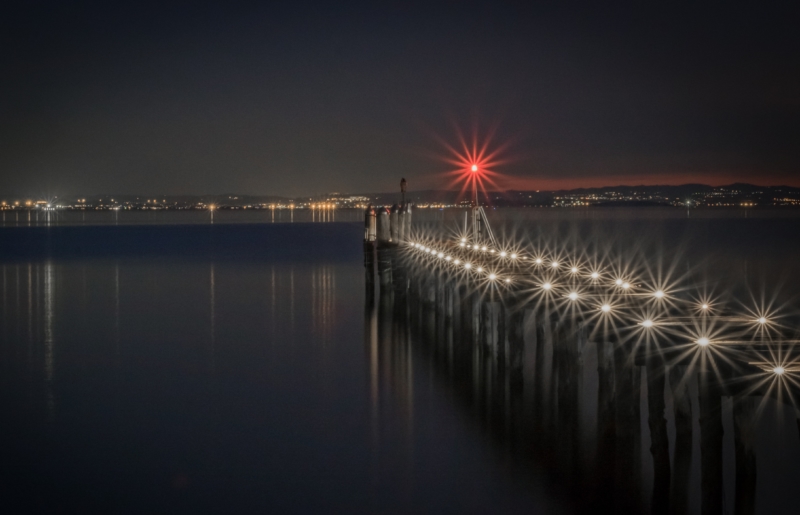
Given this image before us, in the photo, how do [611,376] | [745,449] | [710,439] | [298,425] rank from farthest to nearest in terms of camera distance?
[298,425], [611,376], [710,439], [745,449]

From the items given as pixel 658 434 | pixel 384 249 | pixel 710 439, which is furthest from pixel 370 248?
pixel 710 439

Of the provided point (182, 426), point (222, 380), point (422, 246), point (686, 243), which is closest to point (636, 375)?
point (182, 426)

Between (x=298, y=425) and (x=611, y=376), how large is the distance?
21.1 ft

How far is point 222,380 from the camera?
19078 mm

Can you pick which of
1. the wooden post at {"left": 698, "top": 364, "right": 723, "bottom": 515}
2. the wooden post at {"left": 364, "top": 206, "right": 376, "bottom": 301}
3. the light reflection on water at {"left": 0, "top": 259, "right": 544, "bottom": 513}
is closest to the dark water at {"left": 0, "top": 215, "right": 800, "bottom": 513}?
the light reflection on water at {"left": 0, "top": 259, "right": 544, "bottom": 513}

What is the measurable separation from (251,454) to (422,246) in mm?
15847

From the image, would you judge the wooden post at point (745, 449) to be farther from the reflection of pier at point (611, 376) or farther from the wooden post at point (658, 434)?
the wooden post at point (658, 434)

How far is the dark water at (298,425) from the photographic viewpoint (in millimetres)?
11828

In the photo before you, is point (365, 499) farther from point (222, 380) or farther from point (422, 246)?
point (422, 246)

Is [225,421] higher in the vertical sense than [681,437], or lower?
lower

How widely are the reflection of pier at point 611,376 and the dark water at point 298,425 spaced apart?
8 centimetres

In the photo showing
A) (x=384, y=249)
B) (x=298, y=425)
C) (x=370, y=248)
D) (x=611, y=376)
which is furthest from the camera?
(x=370, y=248)

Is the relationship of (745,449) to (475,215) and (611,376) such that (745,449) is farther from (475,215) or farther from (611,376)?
(475,215)

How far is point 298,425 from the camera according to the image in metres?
15.5
